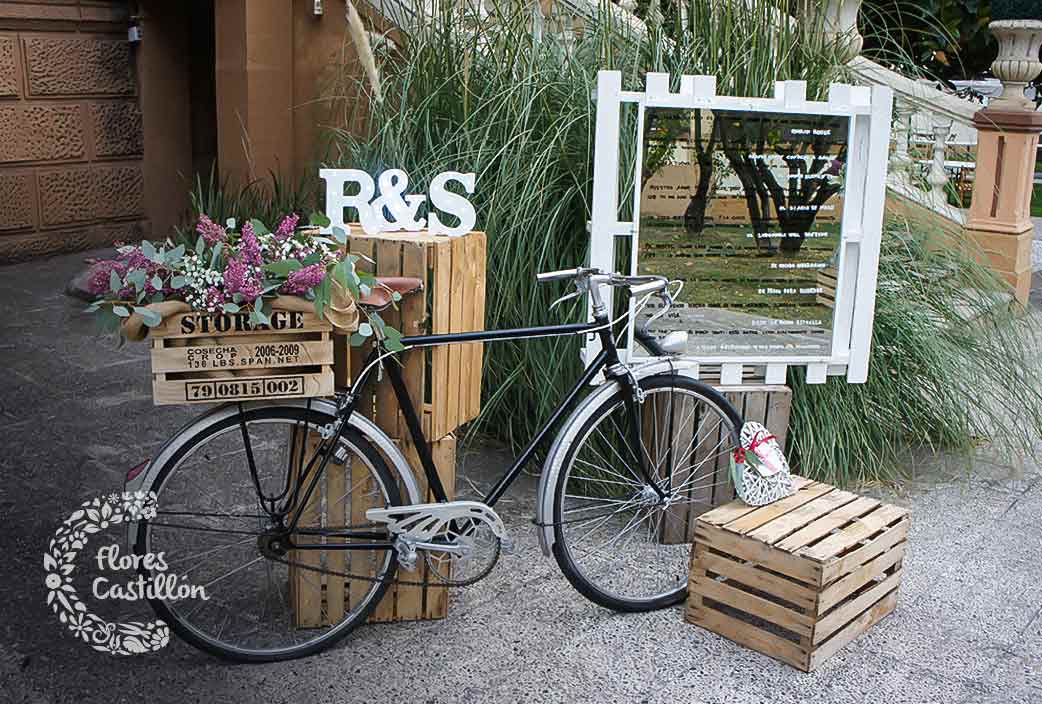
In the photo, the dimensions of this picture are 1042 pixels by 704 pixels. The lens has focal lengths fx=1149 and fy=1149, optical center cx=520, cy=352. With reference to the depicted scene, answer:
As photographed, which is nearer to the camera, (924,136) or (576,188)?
(576,188)

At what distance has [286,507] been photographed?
3.24 m

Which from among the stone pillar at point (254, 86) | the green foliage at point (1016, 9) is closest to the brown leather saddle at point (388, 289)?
the stone pillar at point (254, 86)

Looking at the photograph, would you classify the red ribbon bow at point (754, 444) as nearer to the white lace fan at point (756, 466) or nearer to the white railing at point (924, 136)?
the white lace fan at point (756, 466)

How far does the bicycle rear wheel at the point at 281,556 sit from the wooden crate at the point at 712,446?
117 centimetres

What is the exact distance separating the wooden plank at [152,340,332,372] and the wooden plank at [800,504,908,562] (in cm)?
151

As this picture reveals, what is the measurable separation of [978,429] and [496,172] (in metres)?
2.40

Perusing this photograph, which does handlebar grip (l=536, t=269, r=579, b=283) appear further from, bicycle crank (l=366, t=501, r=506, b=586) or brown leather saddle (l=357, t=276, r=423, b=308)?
bicycle crank (l=366, t=501, r=506, b=586)

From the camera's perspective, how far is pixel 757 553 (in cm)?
342

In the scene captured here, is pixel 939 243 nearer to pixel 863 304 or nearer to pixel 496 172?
pixel 863 304

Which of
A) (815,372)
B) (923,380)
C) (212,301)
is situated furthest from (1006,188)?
(212,301)

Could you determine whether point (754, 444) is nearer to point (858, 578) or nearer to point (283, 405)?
point (858, 578)

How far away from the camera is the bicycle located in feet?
10.5

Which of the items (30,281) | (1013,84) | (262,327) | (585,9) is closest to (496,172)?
(585,9)

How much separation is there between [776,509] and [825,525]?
0.56 feet
